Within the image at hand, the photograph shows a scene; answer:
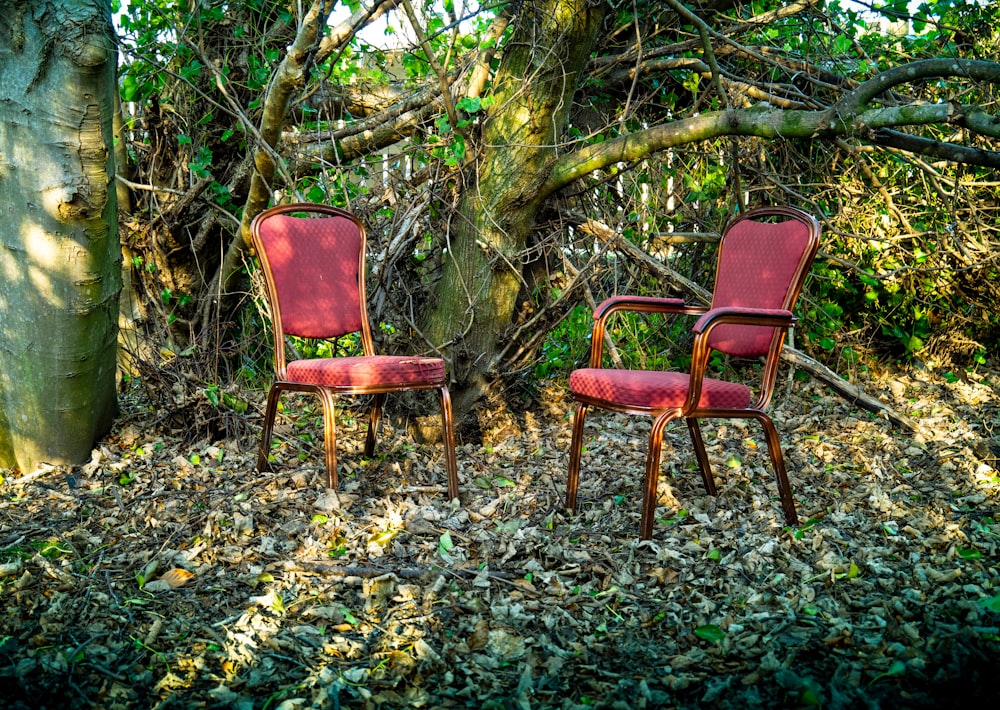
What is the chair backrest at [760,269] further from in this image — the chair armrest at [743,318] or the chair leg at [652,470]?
the chair leg at [652,470]

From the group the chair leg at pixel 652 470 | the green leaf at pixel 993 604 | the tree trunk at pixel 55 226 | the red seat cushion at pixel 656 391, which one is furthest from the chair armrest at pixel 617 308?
the tree trunk at pixel 55 226

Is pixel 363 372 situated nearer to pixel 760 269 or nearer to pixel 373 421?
pixel 373 421

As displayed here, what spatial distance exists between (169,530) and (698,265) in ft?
11.2

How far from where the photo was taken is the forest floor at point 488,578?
2.02m

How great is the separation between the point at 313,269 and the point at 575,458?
1450mm

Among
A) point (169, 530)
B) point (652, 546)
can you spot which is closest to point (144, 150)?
point (169, 530)

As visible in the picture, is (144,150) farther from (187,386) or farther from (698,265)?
(698,265)

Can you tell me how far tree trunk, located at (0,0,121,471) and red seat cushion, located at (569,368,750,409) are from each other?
7.11 ft

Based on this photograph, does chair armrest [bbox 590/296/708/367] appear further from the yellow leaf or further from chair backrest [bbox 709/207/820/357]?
the yellow leaf

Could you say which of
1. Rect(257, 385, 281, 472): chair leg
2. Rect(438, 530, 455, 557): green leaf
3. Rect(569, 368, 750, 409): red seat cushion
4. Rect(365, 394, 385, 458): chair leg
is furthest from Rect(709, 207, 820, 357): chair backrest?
Rect(257, 385, 281, 472): chair leg

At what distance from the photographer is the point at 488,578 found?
267cm

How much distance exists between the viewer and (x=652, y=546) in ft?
9.59

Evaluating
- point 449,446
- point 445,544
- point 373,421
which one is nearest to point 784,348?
point 449,446

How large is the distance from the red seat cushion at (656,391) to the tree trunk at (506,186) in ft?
4.37
